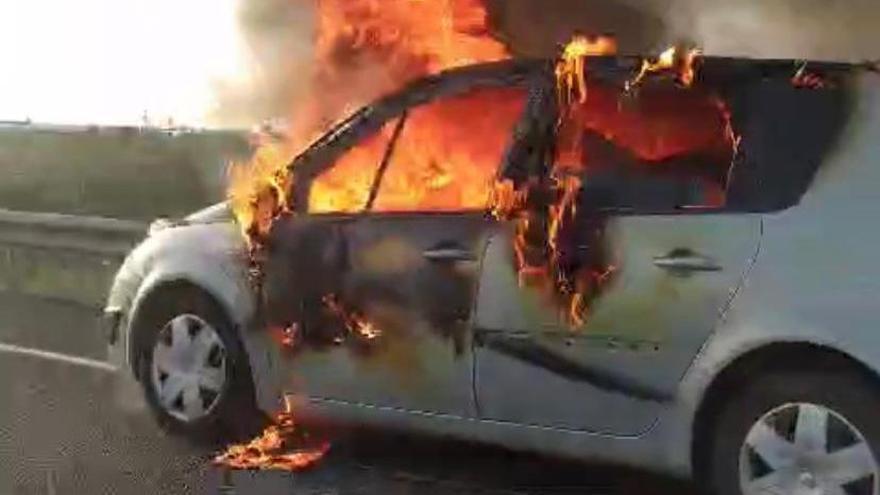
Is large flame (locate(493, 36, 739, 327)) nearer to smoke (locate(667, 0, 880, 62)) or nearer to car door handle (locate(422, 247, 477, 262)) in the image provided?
car door handle (locate(422, 247, 477, 262))

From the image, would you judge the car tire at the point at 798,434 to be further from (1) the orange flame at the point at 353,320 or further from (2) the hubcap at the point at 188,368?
(2) the hubcap at the point at 188,368

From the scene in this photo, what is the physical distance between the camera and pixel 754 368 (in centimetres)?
538

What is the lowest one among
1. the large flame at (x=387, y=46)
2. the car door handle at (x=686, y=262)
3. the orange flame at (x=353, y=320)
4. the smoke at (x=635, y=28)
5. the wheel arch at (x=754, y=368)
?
the wheel arch at (x=754, y=368)

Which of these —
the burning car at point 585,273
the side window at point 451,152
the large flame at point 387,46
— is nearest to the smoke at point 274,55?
the large flame at point 387,46

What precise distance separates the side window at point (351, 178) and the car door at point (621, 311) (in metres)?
0.81

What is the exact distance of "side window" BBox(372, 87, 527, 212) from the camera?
608cm

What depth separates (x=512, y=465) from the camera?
21.4 feet

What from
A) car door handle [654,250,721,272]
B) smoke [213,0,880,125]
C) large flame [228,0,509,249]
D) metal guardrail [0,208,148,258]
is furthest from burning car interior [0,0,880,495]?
smoke [213,0,880,125]

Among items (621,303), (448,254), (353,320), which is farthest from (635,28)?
(621,303)

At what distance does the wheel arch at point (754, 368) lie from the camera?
5176mm

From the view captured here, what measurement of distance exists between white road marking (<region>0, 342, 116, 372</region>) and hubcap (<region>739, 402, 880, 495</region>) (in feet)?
15.1

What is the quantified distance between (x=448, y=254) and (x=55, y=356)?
4.20 meters

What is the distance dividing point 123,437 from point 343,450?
3.39ft

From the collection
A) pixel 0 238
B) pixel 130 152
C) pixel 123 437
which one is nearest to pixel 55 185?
pixel 130 152
